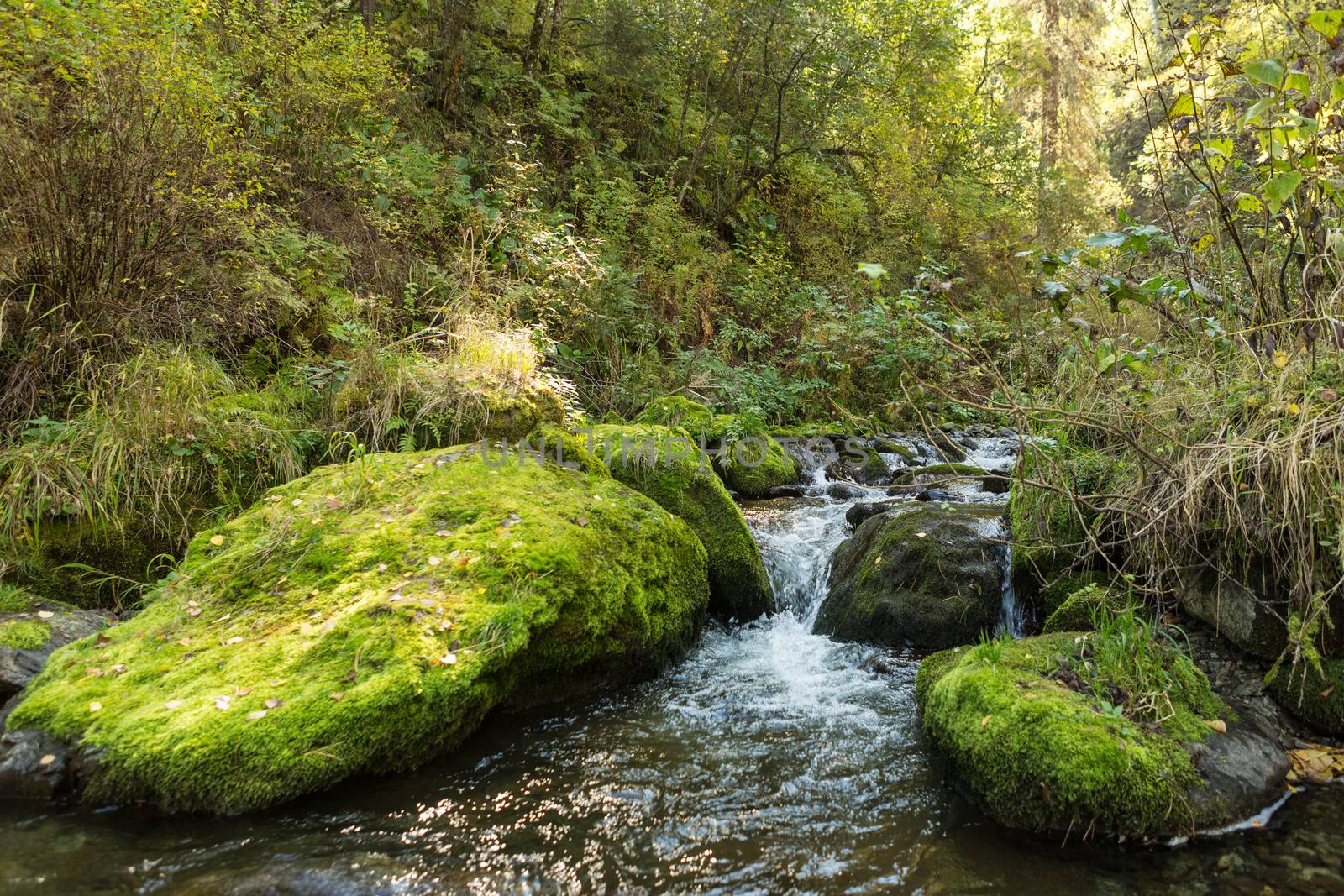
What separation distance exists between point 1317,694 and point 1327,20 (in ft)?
9.51

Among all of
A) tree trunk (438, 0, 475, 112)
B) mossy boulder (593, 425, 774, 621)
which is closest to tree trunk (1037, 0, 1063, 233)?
tree trunk (438, 0, 475, 112)

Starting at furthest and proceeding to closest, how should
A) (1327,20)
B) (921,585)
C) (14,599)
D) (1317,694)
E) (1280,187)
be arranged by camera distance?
1. (921,585)
2. (14,599)
3. (1317,694)
4. (1280,187)
5. (1327,20)

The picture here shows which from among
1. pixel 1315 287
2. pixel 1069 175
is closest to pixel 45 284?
pixel 1315 287

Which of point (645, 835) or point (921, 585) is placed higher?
point (921, 585)

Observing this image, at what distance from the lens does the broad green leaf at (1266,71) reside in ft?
7.62

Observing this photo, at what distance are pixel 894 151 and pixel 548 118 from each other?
24.1 feet

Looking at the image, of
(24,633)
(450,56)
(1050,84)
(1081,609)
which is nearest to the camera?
(24,633)

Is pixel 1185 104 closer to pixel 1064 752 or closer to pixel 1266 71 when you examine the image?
pixel 1266 71

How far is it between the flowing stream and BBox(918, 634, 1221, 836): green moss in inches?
4.6

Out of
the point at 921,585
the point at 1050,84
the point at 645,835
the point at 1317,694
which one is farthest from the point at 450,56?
the point at 1050,84

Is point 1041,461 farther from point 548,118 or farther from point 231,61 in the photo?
point 548,118

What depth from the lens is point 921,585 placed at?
5039mm

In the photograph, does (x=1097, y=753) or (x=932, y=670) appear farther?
(x=932, y=670)

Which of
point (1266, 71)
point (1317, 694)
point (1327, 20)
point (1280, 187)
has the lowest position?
point (1317, 694)
